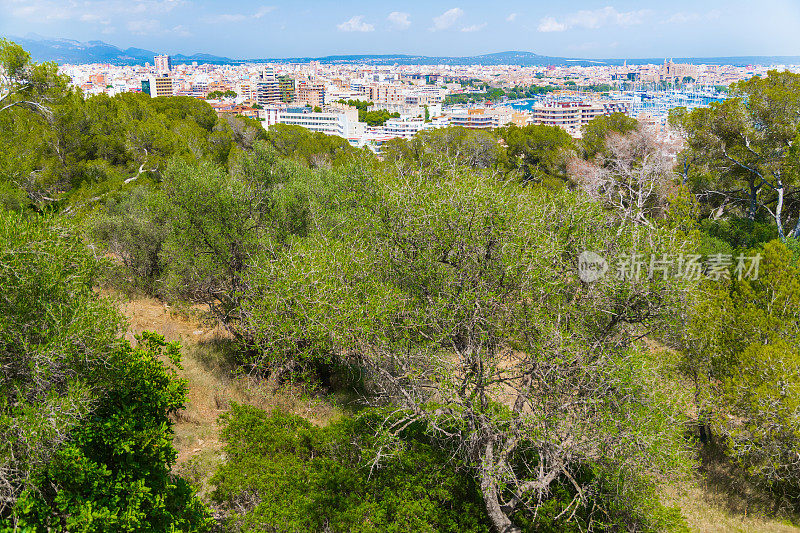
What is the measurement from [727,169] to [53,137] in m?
27.3

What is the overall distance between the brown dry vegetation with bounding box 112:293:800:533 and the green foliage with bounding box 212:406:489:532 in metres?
0.91

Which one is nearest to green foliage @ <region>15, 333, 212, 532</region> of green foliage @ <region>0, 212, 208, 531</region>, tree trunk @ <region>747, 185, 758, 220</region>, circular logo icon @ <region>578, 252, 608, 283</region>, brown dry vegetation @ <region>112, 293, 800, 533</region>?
green foliage @ <region>0, 212, 208, 531</region>

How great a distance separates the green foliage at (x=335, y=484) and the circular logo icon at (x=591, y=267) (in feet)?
12.7

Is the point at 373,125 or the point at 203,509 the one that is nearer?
the point at 203,509

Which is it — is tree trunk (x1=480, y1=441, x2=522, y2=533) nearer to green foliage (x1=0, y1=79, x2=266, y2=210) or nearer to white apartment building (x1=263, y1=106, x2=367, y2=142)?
green foliage (x1=0, y1=79, x2=266, y2=210)

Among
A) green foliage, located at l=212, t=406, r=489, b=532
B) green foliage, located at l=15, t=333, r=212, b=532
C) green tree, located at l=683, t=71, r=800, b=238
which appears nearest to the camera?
green foliage, located at l=15, t=333, r=212, b=532

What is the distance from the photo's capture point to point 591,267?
8.98 m

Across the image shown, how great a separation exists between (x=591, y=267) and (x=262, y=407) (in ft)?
25.1

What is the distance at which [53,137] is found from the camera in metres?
20.9

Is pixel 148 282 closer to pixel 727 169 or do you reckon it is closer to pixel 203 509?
pixel 203 509

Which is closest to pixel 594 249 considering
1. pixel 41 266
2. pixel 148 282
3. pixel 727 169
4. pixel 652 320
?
pixel 652 320

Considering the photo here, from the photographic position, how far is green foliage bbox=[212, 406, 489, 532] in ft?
24.9

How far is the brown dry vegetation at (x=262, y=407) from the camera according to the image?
32.6 feet

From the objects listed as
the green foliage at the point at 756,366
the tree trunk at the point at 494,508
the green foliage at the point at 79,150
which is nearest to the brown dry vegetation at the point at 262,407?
the green foliage at the point at 756,366
